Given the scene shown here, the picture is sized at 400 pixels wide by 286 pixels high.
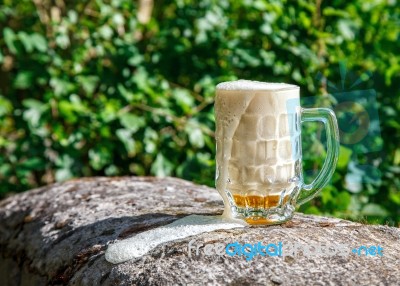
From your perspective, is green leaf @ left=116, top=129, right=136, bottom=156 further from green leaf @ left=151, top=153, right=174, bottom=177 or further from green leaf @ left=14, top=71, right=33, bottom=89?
green leaf @ left=14, top=71, right=33, bottom=89

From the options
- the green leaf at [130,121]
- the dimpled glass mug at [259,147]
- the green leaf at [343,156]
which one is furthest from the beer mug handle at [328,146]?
the green leaf at [130,121]

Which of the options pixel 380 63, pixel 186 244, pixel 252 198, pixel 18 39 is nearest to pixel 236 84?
pixel 252 198

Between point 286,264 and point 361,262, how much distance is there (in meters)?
0.18

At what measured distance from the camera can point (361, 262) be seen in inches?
71.6

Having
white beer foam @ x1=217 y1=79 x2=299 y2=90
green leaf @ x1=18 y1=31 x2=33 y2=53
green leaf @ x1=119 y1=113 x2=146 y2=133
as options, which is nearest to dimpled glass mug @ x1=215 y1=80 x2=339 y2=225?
white beer foam @ x1=217 y1=79 x2=299 y2=90

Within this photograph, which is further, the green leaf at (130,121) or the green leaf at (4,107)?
the green leaf at (4,107)

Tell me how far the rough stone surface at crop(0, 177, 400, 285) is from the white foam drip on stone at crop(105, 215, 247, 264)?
0.03m

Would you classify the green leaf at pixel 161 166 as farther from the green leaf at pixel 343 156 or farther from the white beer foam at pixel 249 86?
the white beer foam at pixel 249 86

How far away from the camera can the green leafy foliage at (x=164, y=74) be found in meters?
3.95

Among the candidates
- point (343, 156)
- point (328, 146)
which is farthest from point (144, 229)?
point (343, 156)

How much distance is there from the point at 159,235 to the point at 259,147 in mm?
354

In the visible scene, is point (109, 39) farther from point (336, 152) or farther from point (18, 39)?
point (336, 152)

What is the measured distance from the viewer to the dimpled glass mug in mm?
1940

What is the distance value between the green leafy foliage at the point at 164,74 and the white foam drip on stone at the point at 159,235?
178 cm
